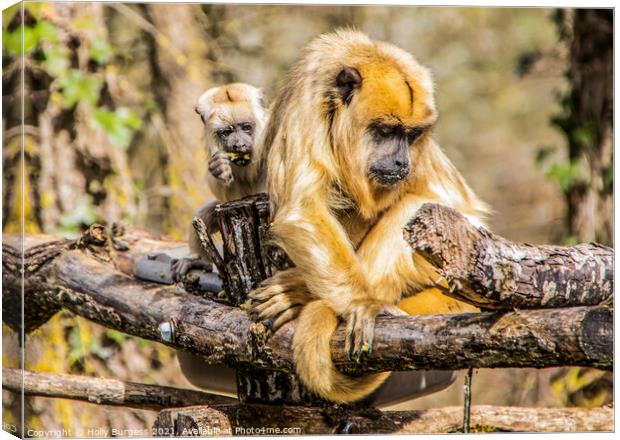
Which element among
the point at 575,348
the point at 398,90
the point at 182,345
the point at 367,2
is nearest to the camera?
the point at 575,348

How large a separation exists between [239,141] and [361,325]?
1.82 m

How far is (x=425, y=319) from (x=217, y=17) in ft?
18.5

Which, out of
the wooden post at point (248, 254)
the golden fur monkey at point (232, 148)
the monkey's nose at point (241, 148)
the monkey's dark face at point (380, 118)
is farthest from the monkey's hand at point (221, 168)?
the monkey's dark face at point (380, 118)

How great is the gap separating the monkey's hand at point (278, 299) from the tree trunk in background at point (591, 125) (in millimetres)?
3779

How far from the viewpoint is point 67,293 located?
18.4 feet

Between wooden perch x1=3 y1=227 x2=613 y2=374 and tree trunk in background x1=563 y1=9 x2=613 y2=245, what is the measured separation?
3.71 metres

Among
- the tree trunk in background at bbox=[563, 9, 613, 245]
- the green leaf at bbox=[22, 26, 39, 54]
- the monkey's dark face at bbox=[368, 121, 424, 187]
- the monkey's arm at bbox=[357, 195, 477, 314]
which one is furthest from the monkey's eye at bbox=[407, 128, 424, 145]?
the tree trunk in background at bbox=[563, 9, 613, 245]

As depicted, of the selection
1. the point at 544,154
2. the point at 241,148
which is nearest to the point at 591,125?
the point at 544,154

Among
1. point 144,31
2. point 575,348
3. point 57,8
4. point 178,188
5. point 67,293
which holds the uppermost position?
point 144,31

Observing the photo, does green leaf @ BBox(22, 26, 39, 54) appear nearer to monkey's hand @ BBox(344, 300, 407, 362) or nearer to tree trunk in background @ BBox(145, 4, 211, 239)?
tree trunk in background @ BBox(145, 4, 211, 239)

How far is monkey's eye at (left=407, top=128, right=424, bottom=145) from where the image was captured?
14.7 feet

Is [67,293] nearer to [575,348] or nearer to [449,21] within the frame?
[575,348]

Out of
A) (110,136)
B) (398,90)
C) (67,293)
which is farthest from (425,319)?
(110,136)

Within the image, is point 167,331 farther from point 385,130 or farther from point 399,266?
point 385,130
